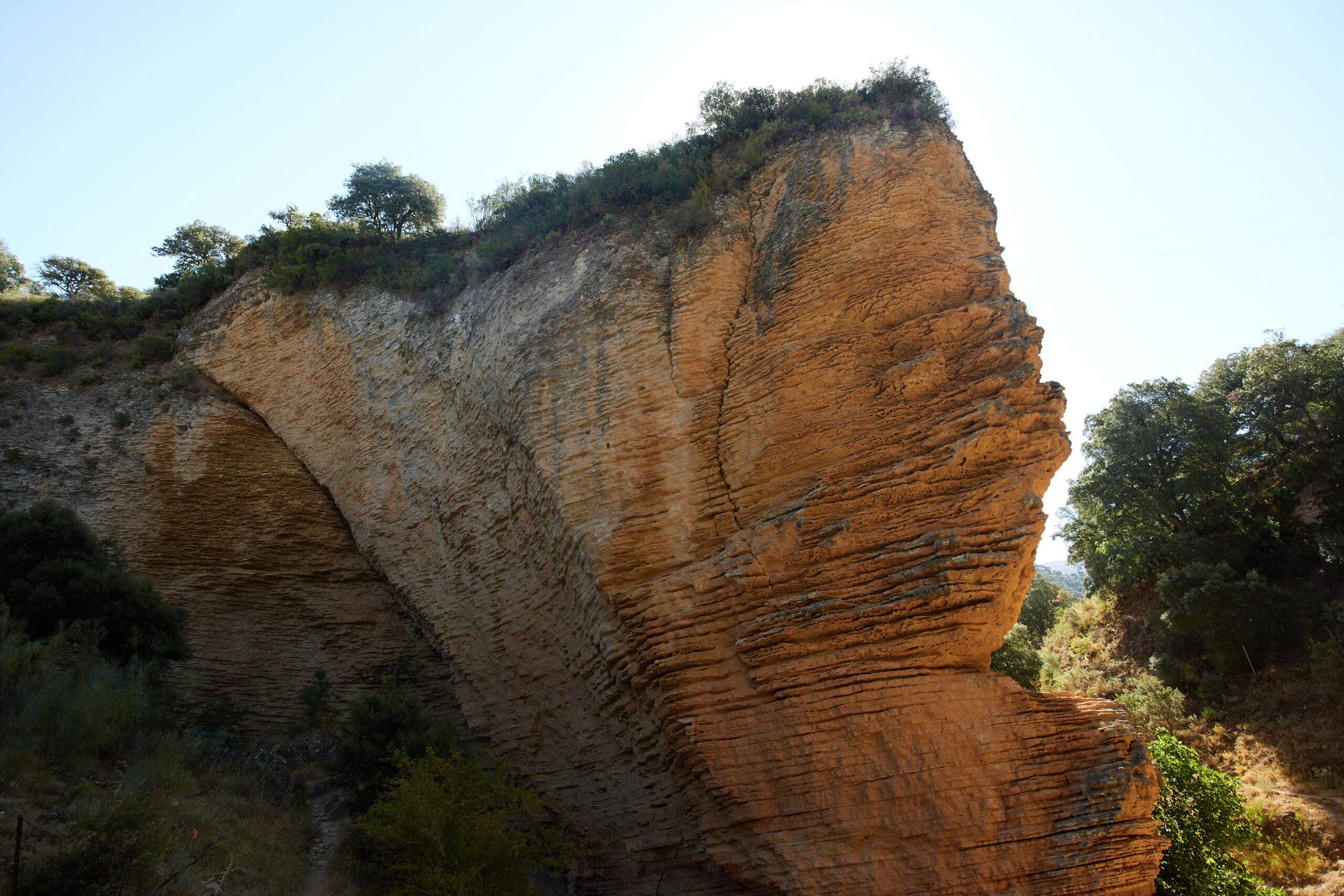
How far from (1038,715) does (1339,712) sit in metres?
14.7

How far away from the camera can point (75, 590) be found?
41.8 feet

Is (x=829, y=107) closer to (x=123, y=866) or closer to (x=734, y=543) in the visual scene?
(x=734, y=543)

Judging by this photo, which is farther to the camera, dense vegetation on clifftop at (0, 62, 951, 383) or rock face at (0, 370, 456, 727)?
rock face at (0, 370, 456, 727)

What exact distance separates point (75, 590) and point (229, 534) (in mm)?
4308

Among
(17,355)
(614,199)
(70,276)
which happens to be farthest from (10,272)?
(614,199)

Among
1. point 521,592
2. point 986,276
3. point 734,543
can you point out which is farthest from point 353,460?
point 986,276

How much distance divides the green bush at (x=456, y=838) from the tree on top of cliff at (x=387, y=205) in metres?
14.8

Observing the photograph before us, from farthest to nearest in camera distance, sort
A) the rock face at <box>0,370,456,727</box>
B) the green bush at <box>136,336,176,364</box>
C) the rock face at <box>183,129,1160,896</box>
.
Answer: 1. the green bush at <box>136,336,176,364</box>
2. the rock face at <box>0,370,456,727</box>
3. the rock face at <box>183,129,1160,896</box>

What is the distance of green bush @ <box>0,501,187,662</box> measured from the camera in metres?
12.4

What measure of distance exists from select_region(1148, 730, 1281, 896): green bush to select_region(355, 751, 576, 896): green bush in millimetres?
9151

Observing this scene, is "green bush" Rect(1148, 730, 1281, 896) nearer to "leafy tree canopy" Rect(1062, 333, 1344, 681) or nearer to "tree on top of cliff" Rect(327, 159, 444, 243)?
"leafy tree canopy" Rect(1062, 333, 1344, 681)

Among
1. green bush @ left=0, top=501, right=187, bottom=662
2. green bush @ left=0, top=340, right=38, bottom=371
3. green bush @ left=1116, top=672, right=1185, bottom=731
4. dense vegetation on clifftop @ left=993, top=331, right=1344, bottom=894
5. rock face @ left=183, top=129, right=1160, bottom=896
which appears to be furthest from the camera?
green bush @ left=1116, top=672, right=1185, bottom=731

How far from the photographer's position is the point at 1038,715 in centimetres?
777

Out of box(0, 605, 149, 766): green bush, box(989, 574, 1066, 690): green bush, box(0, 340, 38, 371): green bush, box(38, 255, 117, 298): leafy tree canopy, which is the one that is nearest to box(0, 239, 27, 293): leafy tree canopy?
box(38, 255, 117, 298): leafy tree canopy
